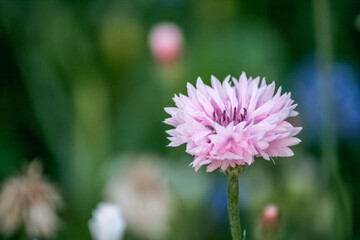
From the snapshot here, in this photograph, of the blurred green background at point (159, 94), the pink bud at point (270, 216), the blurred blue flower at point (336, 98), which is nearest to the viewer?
the pink bud at point (270, 216)

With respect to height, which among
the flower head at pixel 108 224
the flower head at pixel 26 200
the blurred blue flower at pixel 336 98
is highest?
the blurred blue flower at pixel 336 98

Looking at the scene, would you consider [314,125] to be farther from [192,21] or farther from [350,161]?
[192,21]

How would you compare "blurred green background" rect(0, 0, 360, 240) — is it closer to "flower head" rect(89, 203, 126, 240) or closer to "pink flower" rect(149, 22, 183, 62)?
"pink flower" rect(149, 22, 183, 62)

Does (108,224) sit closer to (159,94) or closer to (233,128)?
(233,128)

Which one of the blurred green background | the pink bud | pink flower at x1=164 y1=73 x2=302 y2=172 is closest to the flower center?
pink flower at x1=164 y1=73 x2=302 y2=172

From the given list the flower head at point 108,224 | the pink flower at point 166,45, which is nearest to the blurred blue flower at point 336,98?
the pink flower at point 166,45

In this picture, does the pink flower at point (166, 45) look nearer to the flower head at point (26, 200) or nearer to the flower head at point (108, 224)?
the flower head at point (26, 200)

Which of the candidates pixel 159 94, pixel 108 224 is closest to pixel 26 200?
pixel 108 224
